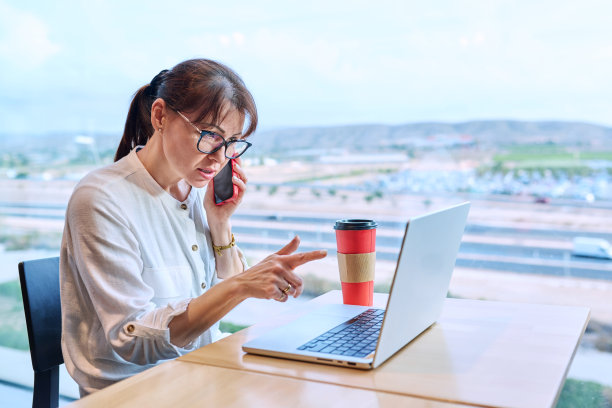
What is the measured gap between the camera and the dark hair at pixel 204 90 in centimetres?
131

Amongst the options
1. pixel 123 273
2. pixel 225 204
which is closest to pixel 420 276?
pixel 123 273

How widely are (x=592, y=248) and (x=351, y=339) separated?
1.30 m

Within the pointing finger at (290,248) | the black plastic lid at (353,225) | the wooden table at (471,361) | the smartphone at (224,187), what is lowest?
the wooden table at (471,361)

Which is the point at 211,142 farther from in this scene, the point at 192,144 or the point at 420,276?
the point at 420,276

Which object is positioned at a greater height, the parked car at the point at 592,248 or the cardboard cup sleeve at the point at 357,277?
the cardboard cup sleeve at the point at 357,277

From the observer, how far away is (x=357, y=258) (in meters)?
1.29

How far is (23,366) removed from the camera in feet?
10.6

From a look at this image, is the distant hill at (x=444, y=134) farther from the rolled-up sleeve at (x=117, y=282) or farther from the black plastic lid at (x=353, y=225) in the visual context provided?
the rolled-up sleeve at (x=117, y=282)

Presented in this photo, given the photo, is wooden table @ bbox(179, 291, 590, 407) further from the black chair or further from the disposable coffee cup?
the black chair

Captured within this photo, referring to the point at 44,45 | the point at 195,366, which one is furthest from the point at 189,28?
the point at 195,366

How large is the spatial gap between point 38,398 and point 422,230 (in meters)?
1.01

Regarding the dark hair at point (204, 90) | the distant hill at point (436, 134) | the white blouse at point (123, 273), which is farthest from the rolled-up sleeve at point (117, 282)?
the distant hill at point (436, 134)

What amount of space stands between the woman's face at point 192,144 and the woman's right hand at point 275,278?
334 millimetres

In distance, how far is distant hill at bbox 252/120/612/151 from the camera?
203 centimetres
